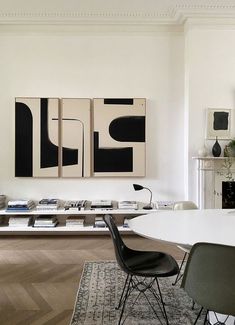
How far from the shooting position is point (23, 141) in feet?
16.2

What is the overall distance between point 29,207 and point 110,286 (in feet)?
7.39

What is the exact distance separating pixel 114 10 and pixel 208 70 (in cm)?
169

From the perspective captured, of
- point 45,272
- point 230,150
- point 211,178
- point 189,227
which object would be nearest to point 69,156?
point 45,272

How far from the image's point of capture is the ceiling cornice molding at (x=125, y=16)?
14.8 ft

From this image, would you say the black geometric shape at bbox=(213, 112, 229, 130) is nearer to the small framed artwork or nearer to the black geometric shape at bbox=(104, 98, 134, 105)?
the small framed artwork

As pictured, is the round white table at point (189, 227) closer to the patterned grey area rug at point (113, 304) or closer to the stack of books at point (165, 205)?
the patterned grey area rug at point (113, 304)

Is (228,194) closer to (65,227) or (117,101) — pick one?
(117,101)

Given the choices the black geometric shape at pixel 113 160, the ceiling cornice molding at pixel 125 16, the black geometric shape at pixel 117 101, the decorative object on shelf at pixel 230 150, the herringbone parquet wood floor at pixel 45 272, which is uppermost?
the ceiling cornice molding at pixel 125 16

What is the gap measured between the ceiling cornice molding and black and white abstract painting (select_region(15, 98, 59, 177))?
1216mm

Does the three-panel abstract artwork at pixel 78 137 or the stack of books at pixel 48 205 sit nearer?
the stack of books at pixel 48 205

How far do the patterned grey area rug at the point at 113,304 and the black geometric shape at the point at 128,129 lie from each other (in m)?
2.30

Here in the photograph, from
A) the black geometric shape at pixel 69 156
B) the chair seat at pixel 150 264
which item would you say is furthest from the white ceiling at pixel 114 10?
the chair seat at pixel 150 264

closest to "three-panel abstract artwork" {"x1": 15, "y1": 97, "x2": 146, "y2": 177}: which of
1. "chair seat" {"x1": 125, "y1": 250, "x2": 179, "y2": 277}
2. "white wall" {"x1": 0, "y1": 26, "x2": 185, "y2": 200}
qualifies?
"white wall" {"x1": 0, "y1": 26, "x2": 185, "y2": 200}

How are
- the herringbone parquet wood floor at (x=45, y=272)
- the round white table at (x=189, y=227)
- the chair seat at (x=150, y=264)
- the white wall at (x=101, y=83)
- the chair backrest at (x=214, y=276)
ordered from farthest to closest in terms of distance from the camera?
the white wall at (x=101, y=83), the herringbone parquet wood floor at (x=45, y=272), the chair seat at (x=150, y=264), the round white table at (x=189, y=227), the chair backrest at (x=214, y=276)
